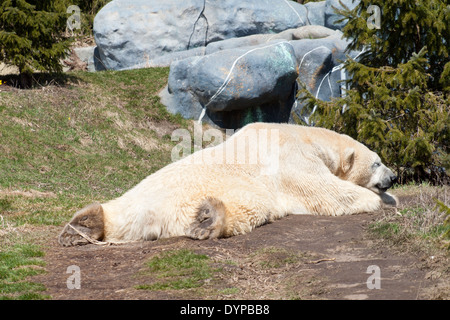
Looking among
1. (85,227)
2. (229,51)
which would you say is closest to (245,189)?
(85,227)

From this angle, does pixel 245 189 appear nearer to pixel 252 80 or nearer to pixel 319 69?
pixel 252 80

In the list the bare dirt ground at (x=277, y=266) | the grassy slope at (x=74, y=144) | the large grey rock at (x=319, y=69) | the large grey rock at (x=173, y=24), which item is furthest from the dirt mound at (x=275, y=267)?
the large grey rock at (x=173, y=24)

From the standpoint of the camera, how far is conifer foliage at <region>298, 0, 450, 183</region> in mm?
10156

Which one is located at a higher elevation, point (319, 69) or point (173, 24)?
point (173, 24)

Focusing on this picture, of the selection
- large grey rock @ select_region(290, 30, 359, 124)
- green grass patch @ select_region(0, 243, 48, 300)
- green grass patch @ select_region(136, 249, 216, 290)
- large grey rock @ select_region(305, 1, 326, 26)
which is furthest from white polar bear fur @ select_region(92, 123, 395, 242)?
large grey rock @ select_region(305, 1, 326, 26)

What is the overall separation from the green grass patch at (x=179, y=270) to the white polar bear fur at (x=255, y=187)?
2.41ft

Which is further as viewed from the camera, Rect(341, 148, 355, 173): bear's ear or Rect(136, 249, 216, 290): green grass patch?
Rect(341, 148, 355, 173): bear's ear

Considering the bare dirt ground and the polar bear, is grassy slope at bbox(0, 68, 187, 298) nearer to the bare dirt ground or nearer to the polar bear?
the bare dirt ground

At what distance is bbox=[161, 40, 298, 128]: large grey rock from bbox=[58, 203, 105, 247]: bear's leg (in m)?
10.6

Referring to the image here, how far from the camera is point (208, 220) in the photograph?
244 inches

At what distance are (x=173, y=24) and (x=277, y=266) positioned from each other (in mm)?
17059

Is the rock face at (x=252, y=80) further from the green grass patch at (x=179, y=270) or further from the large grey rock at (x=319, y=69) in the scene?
the green grass patch at (x=179, y=270)

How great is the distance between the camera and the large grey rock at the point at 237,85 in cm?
1648

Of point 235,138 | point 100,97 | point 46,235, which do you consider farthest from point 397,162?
point 100,97
